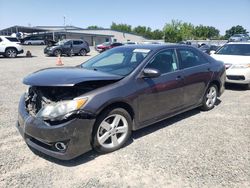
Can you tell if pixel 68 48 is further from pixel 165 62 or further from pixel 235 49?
pixel 165 62

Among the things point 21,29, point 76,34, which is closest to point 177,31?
point 76,34

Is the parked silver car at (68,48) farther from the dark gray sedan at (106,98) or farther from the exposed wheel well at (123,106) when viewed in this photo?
the exposed wheel well at (123,106)

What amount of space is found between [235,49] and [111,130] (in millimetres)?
7293

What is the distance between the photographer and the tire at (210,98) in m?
5.85

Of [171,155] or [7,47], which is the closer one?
[171,155]

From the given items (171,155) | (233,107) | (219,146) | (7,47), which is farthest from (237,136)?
(7,47)

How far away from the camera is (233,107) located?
6.36 m

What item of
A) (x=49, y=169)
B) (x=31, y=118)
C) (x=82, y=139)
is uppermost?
(x=31, y=118)

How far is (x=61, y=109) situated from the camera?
3334 mm

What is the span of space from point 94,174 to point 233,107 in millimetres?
4325

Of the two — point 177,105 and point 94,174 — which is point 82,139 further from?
point 177,105

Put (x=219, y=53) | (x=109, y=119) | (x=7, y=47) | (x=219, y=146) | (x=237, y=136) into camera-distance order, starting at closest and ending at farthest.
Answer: (x=109, y=119) < (x=219, y=146) < (x=237, y=136) < (x=219, y=53) < (x=7, y=47)

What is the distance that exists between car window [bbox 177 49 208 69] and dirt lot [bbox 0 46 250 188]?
119 centimetres

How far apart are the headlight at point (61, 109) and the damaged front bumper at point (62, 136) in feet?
0.30
